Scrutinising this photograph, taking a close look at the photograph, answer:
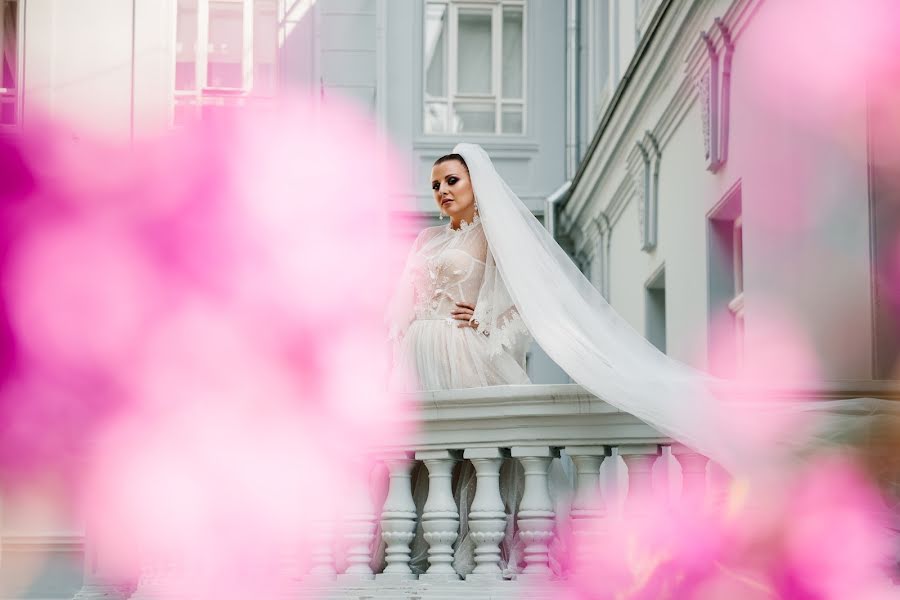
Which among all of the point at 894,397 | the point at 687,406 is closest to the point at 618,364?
the point at 687,406

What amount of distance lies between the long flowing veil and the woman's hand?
27cm

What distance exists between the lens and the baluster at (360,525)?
17.8 feet

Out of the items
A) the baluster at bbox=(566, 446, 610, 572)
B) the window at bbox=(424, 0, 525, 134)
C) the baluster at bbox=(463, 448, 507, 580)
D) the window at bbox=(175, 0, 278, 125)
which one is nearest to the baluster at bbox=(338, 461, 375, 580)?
the baluster at bbox=(463, 448, 507, 580)

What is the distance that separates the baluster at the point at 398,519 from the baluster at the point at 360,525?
52 millimetres

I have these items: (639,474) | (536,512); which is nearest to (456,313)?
(536,512)

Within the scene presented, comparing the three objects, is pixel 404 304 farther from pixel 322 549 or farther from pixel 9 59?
pixel 9 59

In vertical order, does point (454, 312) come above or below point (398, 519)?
above

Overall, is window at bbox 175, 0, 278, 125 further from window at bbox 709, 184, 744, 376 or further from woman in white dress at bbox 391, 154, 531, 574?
woman in white dress at bbox 391, 154, 531, 574

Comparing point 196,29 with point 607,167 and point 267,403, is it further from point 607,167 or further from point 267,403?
point 267,403

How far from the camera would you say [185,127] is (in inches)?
643

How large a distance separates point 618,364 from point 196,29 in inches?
483

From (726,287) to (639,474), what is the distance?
16.8ft

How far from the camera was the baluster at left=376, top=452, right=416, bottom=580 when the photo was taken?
5371mm

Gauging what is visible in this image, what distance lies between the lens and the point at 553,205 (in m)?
16.1
